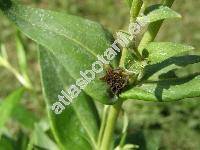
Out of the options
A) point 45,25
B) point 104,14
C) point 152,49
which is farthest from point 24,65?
point 104,14

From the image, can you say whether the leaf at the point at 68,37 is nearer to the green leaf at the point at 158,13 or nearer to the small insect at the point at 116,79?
the small insect at the point at 116,79

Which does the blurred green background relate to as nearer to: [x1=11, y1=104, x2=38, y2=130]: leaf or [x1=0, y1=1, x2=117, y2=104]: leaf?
[x1=11, y1=104, x2=38, y2=130]: leaf

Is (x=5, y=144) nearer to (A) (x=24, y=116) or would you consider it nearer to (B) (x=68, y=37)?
(A) (x=24, y=116)

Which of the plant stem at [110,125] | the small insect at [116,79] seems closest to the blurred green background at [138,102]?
the plant stem at [110,125]

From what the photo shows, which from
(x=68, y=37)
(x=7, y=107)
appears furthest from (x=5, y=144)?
(x=68, y=37)

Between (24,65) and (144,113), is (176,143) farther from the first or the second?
(24,65)

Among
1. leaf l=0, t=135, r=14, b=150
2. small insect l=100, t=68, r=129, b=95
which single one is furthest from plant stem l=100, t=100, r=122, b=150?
leaf l=0, t=135, r=14, b=150
